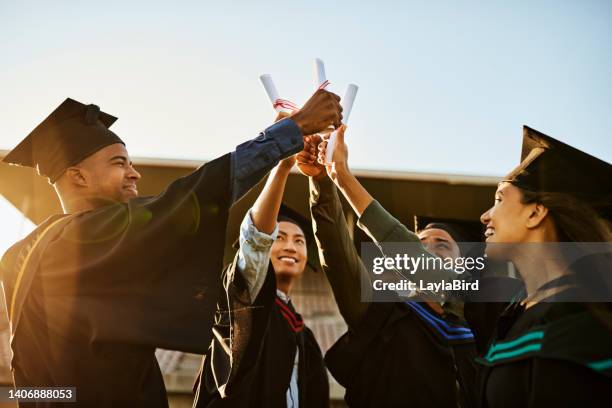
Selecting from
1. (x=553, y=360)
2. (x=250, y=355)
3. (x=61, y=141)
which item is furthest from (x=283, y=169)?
(x=553, y=360)

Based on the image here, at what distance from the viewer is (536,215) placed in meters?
2.38

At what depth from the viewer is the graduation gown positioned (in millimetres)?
2232

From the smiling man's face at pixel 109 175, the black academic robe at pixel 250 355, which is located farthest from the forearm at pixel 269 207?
the smiling man's face at pixel 109 175

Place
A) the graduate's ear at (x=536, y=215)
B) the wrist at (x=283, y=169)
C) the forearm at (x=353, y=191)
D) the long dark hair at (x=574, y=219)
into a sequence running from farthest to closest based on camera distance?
1. the forearm at (x=353, y=191)
2. the wrist at (x=283, y=169)
3. the graduate's ear at (x=536, y=215)
4. the long dark hair at (x=574, y=219)

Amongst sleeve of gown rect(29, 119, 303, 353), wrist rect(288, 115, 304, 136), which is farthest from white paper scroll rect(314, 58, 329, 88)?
sleeve of gown rect(29, 119, 303, 353)

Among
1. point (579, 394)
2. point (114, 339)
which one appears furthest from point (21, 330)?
point (579, 394)

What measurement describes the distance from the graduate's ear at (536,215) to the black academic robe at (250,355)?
136 centimetres

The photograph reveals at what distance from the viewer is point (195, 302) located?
2297mm

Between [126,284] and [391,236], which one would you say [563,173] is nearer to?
[391,236]

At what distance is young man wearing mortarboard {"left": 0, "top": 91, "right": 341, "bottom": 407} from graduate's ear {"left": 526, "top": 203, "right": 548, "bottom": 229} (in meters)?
1.03

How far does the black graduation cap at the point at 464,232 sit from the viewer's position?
13.4 ft

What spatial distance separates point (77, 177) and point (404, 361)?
203cm

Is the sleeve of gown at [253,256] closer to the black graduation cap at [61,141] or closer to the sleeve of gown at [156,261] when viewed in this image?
the sleeve of gown at [156,261]

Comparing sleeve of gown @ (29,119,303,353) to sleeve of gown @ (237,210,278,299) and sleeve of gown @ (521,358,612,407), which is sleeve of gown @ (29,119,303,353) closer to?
sleeve of gown @ (237,210,278,299)
